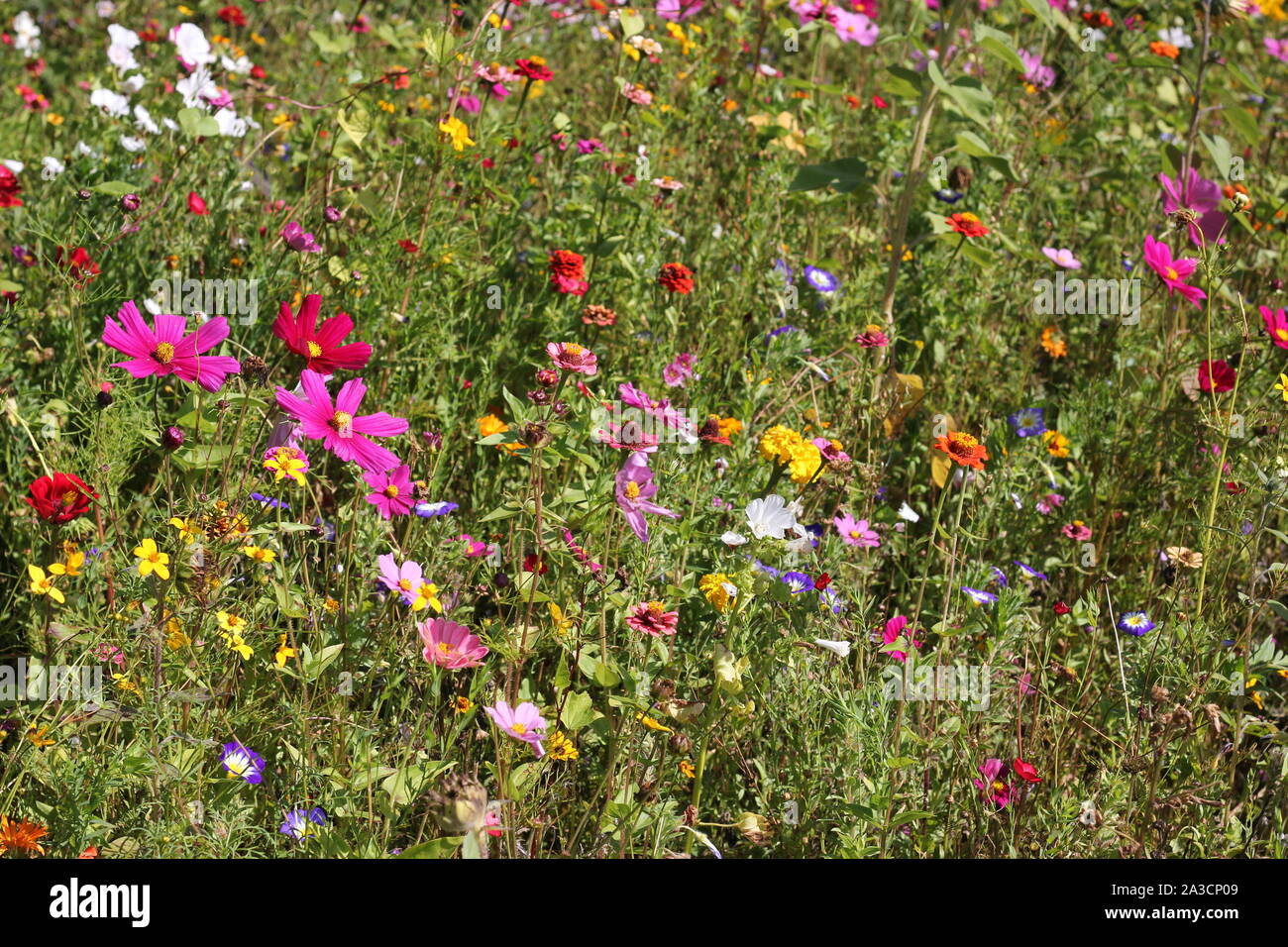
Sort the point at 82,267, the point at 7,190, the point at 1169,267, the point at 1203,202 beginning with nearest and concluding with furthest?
the point at 82,267, the point at 7,190, the point at 1169,267, the point at 1203,202

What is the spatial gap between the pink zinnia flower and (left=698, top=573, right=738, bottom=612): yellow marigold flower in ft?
0.24

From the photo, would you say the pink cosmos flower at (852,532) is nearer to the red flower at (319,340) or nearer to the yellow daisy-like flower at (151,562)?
the red flower at (319,340)

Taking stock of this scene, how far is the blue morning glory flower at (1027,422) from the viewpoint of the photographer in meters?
2.78

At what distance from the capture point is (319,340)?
1.73 metres

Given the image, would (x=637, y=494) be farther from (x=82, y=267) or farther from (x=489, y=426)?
(x=82, y=267)

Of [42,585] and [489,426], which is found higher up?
[489,426]

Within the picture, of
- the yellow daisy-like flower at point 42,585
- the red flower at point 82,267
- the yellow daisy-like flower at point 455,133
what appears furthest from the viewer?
the yellow daisy-like flower at point 455,133

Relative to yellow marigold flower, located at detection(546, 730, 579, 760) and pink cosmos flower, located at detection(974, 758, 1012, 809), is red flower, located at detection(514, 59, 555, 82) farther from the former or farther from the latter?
pink cosmos flower, located at detection(974, 758, 1012, 809)

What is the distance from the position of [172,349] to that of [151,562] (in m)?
0.33

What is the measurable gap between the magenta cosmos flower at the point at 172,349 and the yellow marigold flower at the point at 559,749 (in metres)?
0.75

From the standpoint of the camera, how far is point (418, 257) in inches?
105

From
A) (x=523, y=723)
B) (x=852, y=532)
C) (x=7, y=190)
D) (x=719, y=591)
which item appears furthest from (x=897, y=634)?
(x=7, y=190)

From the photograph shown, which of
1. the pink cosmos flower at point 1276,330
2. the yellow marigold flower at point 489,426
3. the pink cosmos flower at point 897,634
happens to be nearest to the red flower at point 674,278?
the yellow marigold flower at point 489,426

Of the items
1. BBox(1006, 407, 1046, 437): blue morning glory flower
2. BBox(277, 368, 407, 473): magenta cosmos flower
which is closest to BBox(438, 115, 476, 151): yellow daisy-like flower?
BBox(277, 368, 407, 473): magenta cosmos flower
